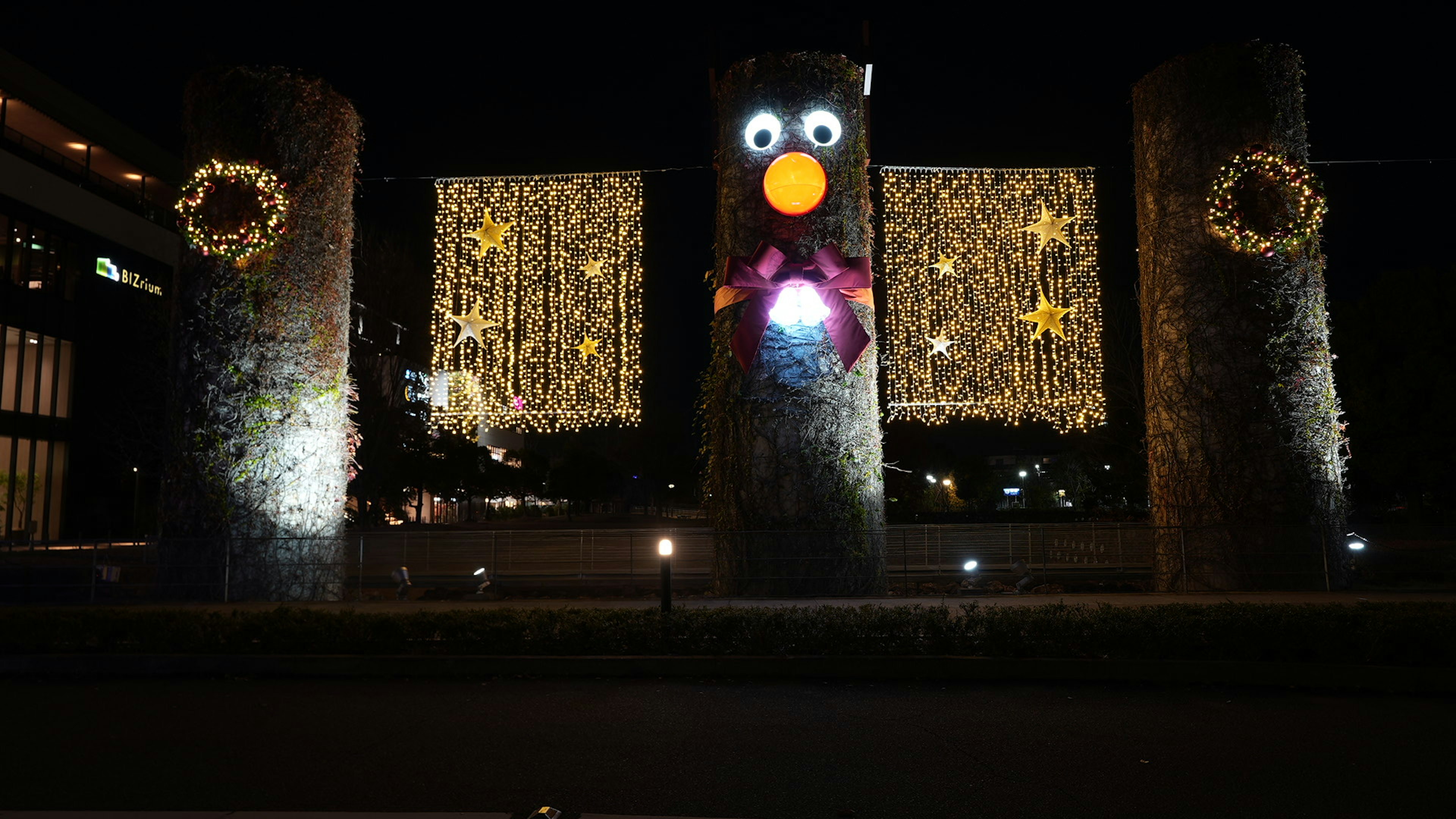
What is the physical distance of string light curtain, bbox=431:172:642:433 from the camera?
11555 mm

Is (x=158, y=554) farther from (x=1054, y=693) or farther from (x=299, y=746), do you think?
(x=1054, y=693)

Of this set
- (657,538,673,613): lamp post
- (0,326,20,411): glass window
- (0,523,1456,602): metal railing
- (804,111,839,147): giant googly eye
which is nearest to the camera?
(657,538,673,613): lamp post

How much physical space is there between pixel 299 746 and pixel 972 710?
4484 millimetres

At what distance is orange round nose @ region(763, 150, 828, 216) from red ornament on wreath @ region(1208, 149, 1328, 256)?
16.6 feet

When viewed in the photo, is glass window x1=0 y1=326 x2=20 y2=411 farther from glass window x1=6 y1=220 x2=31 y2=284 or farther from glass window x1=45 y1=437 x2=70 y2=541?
glass window x1=45 y1=437 x2=70 y2=541

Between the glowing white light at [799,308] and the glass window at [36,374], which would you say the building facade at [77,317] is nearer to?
the glass window at [36,374]

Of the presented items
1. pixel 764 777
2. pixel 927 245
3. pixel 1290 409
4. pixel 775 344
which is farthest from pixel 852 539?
pixel 764 777

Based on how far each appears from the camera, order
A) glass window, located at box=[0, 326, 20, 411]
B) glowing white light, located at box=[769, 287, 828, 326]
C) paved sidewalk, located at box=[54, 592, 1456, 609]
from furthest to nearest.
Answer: glass window, located at box=[0, 326, 20, 411] → glowing white light, located at box=[769, 287, 828, 326] → paved sidewalk, located at box=[54, 592, 1456, 609]

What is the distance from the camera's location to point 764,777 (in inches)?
201

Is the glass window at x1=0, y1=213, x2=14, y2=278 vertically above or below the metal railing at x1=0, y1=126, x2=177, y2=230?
below

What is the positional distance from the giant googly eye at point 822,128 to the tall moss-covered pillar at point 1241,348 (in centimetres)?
444

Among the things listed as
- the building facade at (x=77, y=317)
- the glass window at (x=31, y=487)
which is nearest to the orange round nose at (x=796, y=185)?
the building facade at (x=77, y=317)

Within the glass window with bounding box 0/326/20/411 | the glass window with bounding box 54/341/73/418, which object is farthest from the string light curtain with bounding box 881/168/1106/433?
the glass window with bounding box 54/341/73/418

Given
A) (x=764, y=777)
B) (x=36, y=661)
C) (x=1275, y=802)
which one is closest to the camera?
(x=1275, y=802)
